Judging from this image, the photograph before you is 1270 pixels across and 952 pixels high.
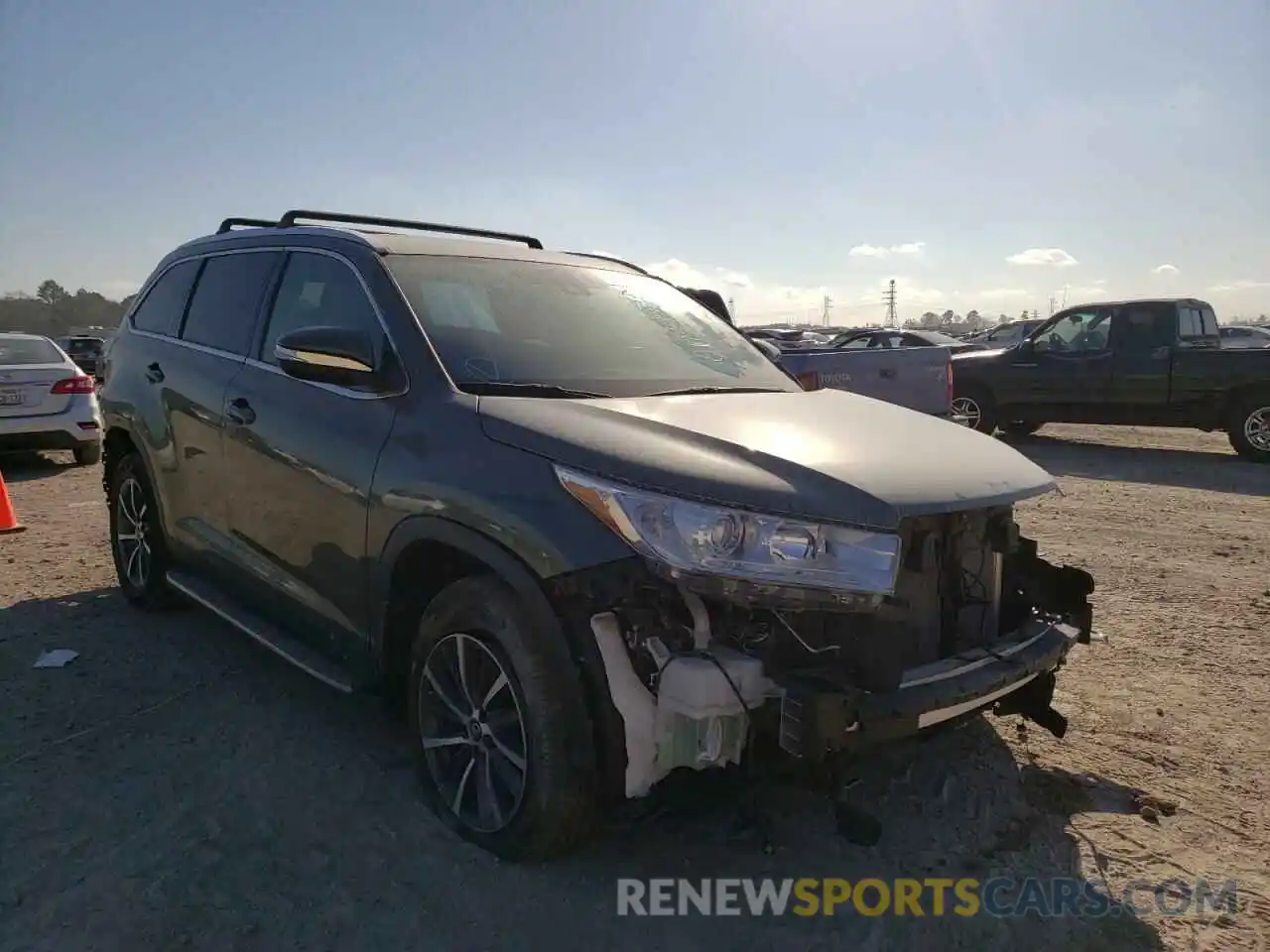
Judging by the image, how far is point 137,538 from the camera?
16.4ft

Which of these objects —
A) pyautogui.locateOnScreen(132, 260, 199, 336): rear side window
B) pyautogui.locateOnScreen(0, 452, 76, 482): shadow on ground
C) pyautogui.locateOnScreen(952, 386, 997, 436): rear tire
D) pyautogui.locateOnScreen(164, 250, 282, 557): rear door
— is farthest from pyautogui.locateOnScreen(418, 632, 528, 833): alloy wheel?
pyautogui.locateOnScreen(952, 386, 997, 436): rear tire

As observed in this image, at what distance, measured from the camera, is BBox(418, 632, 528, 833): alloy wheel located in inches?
104

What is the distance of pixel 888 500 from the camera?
7.82ft

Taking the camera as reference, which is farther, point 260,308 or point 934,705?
point 260,308

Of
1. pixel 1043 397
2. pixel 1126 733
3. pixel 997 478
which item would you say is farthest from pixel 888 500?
pixel 1043 397

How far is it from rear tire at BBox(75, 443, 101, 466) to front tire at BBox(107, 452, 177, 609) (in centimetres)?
574

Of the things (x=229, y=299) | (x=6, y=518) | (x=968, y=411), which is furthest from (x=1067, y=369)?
(x=6, y=518)

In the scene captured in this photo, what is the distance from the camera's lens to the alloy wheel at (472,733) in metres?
2.63

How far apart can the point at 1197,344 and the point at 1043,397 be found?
1808mm

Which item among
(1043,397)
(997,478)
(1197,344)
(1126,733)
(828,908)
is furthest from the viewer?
(1043,397)

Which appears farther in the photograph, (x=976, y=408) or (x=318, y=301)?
(x=976, y=408)

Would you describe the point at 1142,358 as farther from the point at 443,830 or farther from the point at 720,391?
the point at 443,830

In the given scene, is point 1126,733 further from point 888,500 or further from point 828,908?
point 888,500

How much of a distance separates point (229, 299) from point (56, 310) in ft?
237
